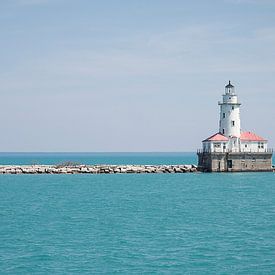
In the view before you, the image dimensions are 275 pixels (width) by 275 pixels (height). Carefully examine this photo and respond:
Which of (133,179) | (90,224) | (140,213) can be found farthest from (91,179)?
(90,224)

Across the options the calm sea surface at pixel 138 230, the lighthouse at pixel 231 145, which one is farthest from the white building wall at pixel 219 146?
the calm sea surface at pixel 138 230

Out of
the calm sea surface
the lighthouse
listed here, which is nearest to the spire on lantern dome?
the lighthouse

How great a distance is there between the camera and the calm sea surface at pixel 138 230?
2803 centimetres

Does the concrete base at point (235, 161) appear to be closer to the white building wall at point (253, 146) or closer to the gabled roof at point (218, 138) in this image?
the white building wall at point (253, 146)

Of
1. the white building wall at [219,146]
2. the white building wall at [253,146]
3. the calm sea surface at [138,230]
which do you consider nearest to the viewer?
the calm sea surface at [138,230]

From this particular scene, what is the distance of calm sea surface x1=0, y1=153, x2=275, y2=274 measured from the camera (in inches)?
1104

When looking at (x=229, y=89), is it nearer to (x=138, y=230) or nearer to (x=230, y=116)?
(x=230, y=116)

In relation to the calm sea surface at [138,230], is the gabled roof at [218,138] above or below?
above

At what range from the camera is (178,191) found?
60.9 meters

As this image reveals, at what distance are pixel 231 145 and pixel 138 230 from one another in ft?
148

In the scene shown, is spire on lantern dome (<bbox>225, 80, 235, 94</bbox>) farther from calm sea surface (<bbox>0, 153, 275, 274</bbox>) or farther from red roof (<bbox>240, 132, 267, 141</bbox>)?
calm sea surface (<bbox>0, 153, 275, 274</bbox>)

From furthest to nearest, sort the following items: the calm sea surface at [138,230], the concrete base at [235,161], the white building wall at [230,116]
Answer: the white building wall at [230,116] < the concrete base at [235,161] < the calm sea surface at [138,230]

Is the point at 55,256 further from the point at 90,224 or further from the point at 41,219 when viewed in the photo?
the point at 41,219

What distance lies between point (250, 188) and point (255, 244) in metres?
33.1
